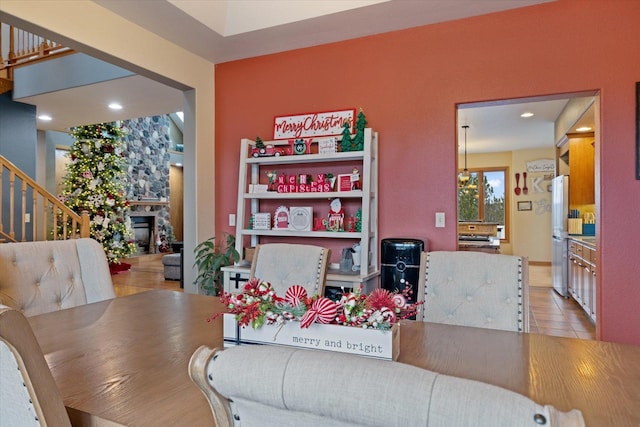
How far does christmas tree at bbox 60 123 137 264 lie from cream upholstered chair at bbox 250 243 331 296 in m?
6.07

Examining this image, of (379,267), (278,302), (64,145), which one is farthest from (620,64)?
(64,145)

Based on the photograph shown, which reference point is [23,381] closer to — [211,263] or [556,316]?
[211,263]

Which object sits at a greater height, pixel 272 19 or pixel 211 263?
pixel 272 19

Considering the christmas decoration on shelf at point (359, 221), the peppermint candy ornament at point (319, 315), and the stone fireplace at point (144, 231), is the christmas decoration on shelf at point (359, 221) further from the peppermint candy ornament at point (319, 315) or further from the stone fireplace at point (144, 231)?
the stone fireplace at point (144, 231)

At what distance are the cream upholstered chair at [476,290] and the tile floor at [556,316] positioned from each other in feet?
8.55

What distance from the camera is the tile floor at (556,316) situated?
3898mm

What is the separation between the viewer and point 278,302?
1.15 metres

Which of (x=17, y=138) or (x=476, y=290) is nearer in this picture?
(x=476, y=290)

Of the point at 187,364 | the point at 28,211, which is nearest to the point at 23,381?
the point at 187,364

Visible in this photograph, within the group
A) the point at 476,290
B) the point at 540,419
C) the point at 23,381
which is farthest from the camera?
the point at 476,290

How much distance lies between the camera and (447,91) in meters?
3.07

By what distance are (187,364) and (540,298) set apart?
552 centimetres

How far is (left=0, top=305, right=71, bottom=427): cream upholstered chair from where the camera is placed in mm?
636

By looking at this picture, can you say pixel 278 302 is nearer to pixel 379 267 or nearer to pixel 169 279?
pixel 379 267
